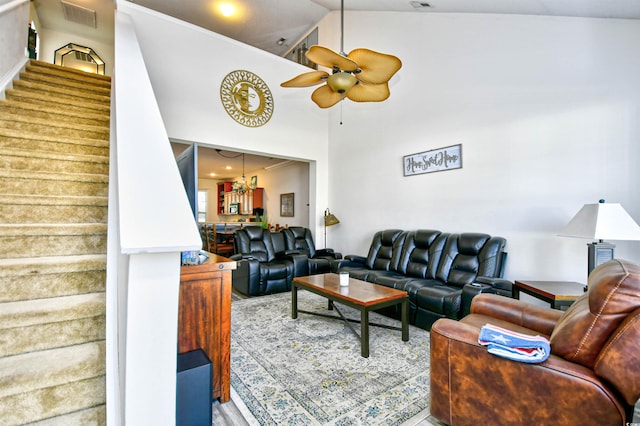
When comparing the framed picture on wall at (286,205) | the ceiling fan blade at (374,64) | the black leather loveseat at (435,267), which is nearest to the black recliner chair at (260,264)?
the black leather loveseat at (435,267)

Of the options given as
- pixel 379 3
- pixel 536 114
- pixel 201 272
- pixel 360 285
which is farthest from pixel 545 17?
pixel 201 272

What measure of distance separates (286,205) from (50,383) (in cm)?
642

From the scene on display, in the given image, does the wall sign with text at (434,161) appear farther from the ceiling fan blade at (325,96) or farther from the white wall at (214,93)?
the white wall at (214,93)

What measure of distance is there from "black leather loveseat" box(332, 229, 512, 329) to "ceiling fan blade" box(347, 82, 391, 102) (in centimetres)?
185

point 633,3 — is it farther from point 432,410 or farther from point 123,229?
point 123,229

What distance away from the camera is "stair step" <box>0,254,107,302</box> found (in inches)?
60.4

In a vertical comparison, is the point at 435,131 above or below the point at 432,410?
above

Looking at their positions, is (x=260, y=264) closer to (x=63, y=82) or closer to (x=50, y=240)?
(x=50, y=240)

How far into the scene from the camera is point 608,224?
211 centimetres

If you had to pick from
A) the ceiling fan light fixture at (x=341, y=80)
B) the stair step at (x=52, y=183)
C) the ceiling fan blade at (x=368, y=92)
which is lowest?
the stair step at (x=52, y=183)

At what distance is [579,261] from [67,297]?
4.00 meters

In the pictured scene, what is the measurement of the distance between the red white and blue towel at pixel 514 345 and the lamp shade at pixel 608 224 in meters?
1.30

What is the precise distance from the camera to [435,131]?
3.99 m

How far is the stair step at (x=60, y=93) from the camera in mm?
3234
